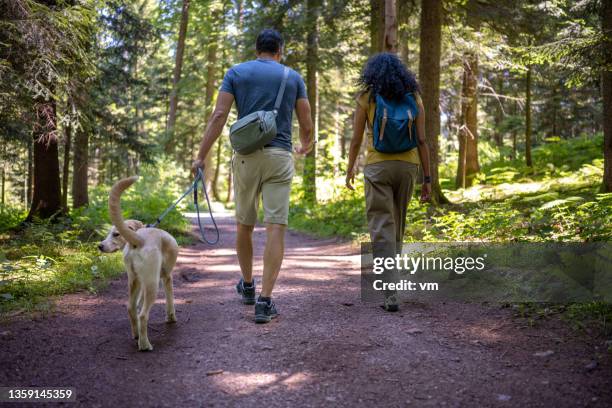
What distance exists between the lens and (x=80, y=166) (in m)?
13.9

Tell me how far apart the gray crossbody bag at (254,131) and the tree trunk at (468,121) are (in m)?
11.0

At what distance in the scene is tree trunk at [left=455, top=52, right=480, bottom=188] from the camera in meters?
15.2

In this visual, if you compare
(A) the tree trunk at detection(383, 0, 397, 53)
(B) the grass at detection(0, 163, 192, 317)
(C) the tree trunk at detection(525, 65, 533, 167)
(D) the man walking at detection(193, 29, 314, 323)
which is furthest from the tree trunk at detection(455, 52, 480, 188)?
(D) the man walking at detection(193, 29, 314, 323)

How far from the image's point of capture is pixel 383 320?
4648 mm

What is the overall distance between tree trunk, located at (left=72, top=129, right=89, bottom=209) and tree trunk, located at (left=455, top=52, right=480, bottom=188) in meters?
11.0

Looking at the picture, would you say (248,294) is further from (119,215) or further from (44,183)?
(44,183)

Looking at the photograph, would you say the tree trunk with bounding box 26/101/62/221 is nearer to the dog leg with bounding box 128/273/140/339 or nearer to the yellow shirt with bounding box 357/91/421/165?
the dog leg with bounding box 128/273/140/339

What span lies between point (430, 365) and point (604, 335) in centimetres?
145

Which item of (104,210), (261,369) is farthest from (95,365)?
(104,210)

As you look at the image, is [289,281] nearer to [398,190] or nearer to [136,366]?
[398,190]

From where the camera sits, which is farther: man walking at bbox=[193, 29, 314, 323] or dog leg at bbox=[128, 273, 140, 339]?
man walking at bbox=[193, 29, 314, 323]

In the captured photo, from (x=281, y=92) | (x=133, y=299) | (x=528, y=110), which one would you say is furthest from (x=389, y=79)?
(x=528, y=110)

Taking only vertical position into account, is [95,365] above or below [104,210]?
below

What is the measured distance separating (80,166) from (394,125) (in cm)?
1174
